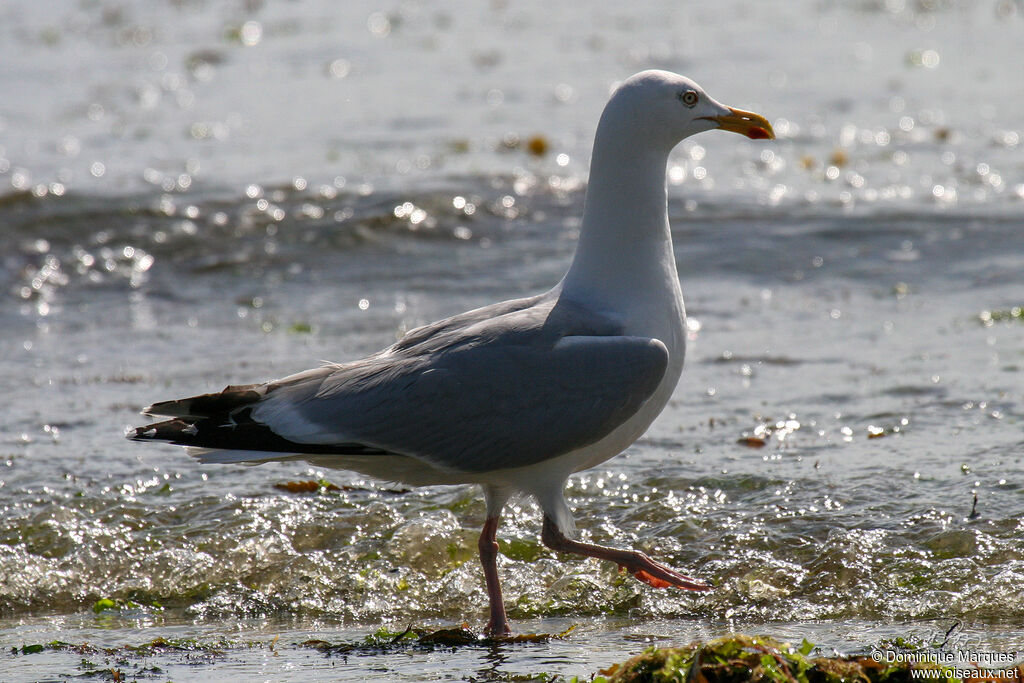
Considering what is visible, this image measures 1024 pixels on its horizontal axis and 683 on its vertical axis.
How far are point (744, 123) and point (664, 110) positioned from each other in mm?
354

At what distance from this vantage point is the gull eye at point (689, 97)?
5375mm

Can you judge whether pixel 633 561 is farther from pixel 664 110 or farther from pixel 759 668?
pixel 664 110

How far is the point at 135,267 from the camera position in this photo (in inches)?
456

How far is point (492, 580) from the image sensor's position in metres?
5.04

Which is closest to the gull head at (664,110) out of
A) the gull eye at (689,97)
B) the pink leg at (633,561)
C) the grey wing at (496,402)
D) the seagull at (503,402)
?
the gull eye at (689,97)

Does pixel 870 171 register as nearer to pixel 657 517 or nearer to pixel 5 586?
pixel 657 517

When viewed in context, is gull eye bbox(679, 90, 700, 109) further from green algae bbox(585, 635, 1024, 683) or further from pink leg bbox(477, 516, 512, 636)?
green algae bbox(585, 635, 1024, 683)

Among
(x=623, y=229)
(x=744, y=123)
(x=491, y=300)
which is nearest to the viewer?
(x=623, y=229)


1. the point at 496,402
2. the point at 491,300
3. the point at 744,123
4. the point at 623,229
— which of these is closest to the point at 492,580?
the point at 496,402

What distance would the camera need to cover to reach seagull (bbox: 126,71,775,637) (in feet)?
16.2

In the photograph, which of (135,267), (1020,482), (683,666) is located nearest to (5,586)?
(683,666)

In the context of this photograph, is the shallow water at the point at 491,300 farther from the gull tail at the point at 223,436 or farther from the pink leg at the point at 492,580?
the gull tail at the point at 223,436

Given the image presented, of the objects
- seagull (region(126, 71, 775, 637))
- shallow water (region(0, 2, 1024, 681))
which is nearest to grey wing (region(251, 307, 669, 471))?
seagull (region(126, 71, 775, 637))

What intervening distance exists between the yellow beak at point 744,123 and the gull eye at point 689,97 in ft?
0.30
